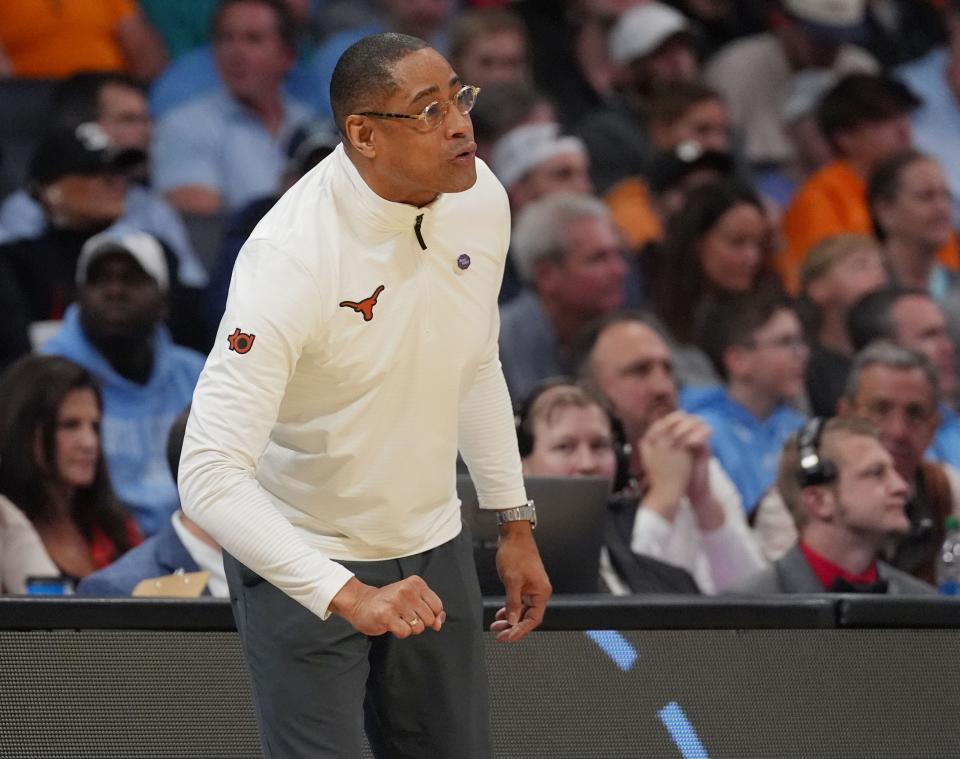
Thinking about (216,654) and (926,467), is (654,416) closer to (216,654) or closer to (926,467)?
(926,467)

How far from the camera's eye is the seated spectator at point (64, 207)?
226 inches

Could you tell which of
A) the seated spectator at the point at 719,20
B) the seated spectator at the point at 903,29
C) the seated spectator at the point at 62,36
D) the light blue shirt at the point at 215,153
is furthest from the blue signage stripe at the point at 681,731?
the seated spectator at the point at 903,29

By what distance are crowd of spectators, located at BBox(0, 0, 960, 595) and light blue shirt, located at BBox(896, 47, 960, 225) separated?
14mm

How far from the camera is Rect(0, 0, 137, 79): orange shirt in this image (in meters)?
6.75

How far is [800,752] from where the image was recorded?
304cm

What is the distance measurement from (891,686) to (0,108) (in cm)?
454

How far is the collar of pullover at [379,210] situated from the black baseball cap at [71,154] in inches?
141

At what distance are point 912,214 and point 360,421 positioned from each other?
15.6 feet

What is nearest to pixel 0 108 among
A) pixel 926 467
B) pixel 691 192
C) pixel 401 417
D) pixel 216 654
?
pixel 691 192

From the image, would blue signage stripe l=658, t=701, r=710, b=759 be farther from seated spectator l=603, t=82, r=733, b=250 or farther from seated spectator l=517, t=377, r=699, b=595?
seated spectator l=603, t=82, r=733, b=250

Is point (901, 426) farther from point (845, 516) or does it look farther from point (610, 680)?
point (610, 680)

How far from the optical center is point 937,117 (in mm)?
7926

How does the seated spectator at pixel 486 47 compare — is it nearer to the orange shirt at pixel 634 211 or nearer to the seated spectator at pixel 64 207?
the orange shirt at pixel 634 211

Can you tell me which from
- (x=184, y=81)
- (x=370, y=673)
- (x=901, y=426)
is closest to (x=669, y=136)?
(x=184, y=81)
